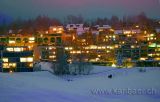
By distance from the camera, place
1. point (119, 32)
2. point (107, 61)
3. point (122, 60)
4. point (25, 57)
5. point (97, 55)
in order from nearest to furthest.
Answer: point (25, 57), point (122, 60), point (107, 61), point (97, 55), point (119, 32)

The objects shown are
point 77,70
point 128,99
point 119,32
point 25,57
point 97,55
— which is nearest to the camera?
point 128,99

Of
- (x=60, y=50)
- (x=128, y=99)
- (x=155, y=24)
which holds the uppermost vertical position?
(x=155, y=24)

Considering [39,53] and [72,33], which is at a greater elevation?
[72,33]

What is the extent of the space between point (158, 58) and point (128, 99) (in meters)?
34.9

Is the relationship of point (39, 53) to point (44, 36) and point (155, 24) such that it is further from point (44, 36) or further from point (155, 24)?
point (155, 24)

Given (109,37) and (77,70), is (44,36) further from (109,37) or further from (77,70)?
(77,70)

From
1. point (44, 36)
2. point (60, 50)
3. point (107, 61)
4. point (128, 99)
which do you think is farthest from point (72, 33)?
point (128, 99)

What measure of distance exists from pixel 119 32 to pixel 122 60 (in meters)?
22.0

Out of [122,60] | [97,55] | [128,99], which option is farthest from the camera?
[97,55]

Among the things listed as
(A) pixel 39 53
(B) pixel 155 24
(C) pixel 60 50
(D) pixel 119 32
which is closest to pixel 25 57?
→ (C) pixel 60 50

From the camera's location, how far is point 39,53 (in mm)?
51312

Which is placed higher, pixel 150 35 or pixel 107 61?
pixel 150 35

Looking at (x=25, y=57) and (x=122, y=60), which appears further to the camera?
(x=122, y=60)

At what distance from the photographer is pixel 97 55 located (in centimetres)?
5209
